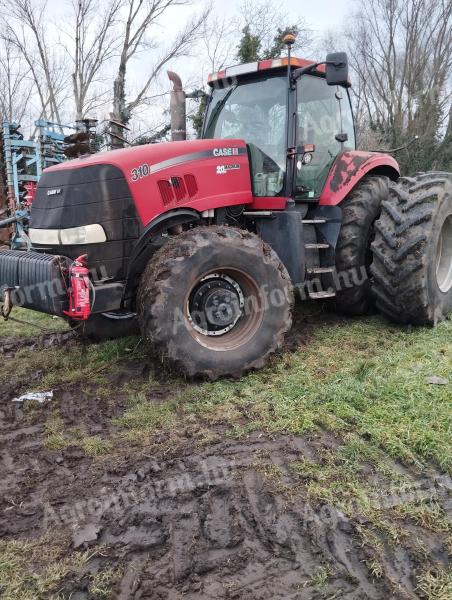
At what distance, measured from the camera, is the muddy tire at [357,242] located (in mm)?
4859

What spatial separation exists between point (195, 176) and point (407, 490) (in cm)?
275

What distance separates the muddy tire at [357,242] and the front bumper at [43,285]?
7.30ft

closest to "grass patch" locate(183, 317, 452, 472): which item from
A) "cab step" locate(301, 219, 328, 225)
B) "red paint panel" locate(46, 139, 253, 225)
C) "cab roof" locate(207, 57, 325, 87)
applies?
"cab step" locate(301, 219, 328, 225)

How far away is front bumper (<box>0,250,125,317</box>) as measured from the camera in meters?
3.47

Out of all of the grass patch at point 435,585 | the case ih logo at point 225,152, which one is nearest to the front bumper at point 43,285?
the case ih logo at point 225,152

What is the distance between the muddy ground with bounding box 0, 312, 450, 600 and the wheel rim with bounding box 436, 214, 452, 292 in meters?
2.84

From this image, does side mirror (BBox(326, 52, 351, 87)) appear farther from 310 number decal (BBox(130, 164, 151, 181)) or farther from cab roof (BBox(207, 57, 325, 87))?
310 number decal (BBox(130, 164, 151, 181))

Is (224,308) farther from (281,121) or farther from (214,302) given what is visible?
(281,121)

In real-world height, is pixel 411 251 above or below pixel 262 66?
below

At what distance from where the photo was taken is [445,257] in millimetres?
5250

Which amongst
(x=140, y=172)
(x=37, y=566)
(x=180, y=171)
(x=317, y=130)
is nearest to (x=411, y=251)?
(x=317, y=130)

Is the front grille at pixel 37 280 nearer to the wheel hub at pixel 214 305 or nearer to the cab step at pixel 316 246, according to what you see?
the wheel hub at pixel 214 305

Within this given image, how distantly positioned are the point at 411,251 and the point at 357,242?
616 mm

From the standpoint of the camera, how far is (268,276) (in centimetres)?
397
